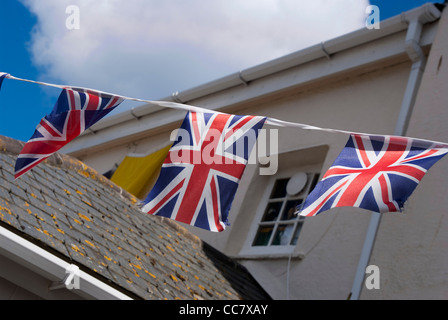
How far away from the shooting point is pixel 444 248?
5754 mm

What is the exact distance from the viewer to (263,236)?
794cm

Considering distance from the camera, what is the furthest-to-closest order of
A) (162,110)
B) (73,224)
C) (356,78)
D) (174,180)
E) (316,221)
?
(162,110)
(356,78)
(316,221)
(73,224)
(174,180)

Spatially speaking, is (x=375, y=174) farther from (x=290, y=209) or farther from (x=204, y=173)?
(x=290, y=209)

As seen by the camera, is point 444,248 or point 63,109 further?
point 444,248

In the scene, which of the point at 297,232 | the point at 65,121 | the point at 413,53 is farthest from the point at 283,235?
the point at 65,121

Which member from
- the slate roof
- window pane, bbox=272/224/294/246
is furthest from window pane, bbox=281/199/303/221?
the slate roof

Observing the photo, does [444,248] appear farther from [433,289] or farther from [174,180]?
[174,180]

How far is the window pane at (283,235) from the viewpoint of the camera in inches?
300

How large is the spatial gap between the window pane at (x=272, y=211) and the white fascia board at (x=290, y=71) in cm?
159

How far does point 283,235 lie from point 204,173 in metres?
3.79

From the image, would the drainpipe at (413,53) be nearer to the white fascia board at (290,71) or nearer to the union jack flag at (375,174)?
the white fascia board at (290,71)
